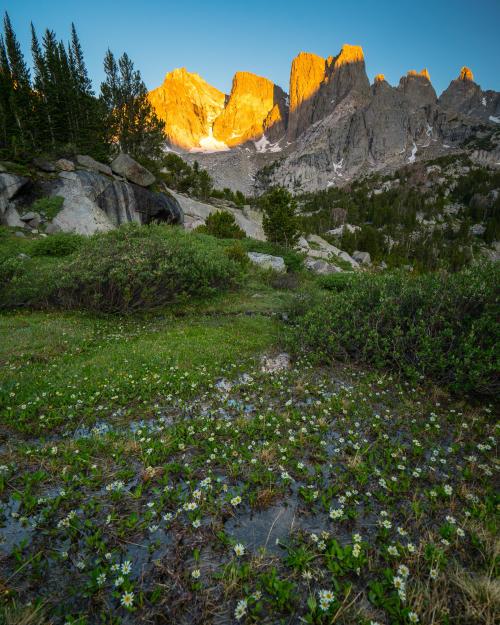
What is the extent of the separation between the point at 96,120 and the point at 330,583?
170 ft

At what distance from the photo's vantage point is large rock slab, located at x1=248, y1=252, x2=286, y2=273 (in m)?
25.4

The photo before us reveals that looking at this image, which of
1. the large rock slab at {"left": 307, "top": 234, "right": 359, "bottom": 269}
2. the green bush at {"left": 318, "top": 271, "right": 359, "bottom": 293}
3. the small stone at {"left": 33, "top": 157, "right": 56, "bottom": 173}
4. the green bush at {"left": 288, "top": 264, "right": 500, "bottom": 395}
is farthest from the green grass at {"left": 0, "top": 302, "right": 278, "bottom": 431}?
the large rock slab at {"left": 307, "top": 234, "right": 359, "bottom": 269}

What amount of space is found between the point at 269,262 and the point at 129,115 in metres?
38.9

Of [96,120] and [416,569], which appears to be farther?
[96,120]

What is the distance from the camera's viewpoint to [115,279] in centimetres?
1351

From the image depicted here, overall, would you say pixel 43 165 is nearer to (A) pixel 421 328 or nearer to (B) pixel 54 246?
(B) pixel 54 246

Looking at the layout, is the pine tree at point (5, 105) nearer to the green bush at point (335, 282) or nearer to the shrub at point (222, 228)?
the shrub at point (222, 228)

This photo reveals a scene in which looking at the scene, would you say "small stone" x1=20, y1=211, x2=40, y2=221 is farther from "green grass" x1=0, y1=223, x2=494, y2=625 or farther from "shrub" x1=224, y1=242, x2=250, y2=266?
"green grass" x1=0, y1=223, x2=494, y2=625

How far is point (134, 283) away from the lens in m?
13.9

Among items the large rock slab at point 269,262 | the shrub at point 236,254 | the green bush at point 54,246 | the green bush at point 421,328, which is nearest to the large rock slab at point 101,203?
the green bush at point 54,246

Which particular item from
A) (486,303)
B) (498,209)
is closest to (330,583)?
(486,303)

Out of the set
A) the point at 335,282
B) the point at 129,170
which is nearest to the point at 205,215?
the point at 129,170

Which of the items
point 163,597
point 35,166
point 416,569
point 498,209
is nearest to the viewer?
point 163,597

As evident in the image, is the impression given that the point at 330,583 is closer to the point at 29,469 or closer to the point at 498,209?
the point at 29,469
